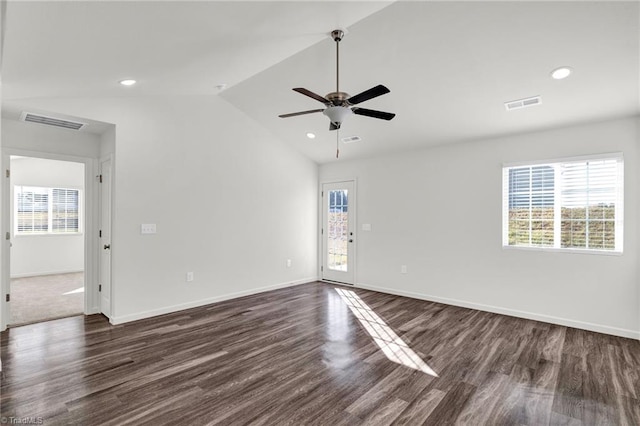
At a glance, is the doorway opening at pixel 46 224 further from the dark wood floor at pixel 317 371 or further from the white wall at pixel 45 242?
the dark wood floor at pixel 317 371

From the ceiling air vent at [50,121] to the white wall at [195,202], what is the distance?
0.31 meters

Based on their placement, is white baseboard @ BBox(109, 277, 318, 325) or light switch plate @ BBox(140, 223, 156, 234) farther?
light switch plate @ BBox(140, 223, 156, 234)

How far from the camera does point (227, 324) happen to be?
168 inches

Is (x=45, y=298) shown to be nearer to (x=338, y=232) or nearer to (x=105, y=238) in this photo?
(x=105, y=238)

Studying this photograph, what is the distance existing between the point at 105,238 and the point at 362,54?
414 cm

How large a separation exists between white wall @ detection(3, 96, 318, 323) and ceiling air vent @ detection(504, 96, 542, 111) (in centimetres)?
382

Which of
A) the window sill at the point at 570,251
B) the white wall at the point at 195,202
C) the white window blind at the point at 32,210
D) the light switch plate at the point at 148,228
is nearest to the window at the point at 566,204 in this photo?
the window sill at the point at 570,251

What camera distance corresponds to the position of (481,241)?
4961mm

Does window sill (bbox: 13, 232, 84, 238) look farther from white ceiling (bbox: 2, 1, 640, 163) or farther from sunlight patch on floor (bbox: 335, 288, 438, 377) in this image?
sunlight patch on floor (bbox: 335, 288, 438, 377)

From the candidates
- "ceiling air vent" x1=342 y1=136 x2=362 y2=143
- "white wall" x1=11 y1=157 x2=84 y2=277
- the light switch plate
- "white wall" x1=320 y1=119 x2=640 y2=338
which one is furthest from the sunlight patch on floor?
"white wall" x1=11 y1=157 x2=84 y2=277

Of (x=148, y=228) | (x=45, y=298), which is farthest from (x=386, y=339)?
(x=45, y=298)

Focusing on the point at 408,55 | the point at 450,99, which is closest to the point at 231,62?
the point at 408,55

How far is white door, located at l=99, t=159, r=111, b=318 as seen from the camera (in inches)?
176

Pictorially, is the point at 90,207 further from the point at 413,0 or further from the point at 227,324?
the point at 413,0
